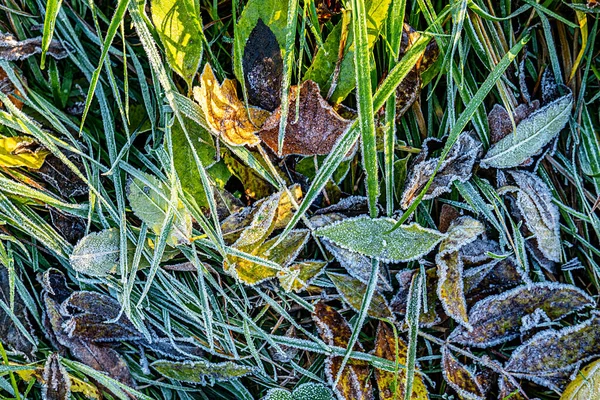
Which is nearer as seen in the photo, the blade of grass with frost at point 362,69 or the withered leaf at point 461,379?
the blade of grass with frost at point 362,69

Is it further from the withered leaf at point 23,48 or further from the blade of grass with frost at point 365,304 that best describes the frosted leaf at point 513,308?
the withered leaf at point 23,48

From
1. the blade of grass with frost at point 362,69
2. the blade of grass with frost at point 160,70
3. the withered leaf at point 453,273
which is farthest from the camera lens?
the withered leaf at point 453,273

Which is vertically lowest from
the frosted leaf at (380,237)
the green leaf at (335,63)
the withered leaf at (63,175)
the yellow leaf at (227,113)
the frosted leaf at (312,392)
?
the frosted leaf at (312,392)

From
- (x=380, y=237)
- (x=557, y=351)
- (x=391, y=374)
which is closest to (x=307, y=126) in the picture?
(x=380, y=237)

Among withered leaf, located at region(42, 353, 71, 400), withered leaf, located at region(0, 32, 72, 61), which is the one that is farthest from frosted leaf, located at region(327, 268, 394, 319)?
withered leaf, located at region(0, 32, 72, 61)

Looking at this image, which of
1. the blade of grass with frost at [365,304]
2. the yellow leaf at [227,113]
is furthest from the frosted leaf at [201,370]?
the yellow leaf at [227,113]

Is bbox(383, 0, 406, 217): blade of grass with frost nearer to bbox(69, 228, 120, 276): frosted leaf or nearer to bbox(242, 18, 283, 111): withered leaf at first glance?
bbox(242, 18, 283, 111): withered leaf

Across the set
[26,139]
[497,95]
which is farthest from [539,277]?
[26,139]
